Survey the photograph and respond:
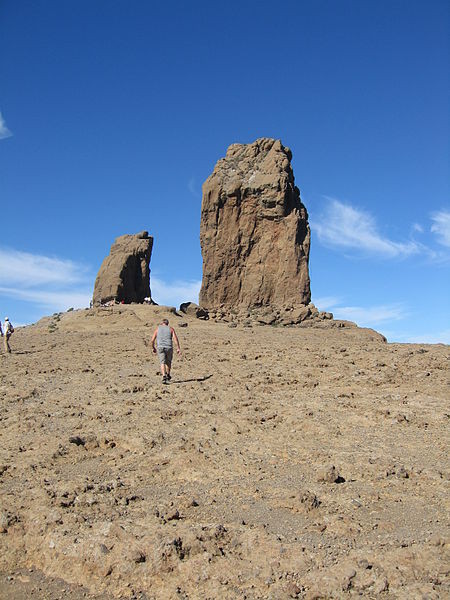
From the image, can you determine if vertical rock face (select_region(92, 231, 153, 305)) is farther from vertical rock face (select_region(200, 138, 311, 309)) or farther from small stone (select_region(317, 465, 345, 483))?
small stone (select_region(317, 465, 345, 483))

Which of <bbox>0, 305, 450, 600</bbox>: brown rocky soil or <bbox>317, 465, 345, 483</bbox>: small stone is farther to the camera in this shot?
<bbox>317, 465, 345, 483</bbox>: small stone

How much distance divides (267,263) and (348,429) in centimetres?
2143

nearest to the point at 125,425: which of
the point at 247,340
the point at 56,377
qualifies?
the point at 56,377

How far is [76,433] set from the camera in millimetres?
7992

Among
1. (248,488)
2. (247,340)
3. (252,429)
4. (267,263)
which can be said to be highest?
(267,263)

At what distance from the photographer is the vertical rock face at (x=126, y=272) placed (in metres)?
34.8

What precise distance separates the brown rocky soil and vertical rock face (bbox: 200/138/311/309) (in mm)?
16286

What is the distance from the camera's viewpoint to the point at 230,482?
610cm

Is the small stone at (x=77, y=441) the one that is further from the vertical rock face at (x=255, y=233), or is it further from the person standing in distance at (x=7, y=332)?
the vertical rock face at (x=255, y=233)

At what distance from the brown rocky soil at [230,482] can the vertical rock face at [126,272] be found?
22.6 meters

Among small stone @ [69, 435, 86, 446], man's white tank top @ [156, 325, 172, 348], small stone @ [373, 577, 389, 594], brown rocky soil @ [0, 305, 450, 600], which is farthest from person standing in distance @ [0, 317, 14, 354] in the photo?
small stone @ [373, 577, 389, 594]

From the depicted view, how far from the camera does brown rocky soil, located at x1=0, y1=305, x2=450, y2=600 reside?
4.29 meters

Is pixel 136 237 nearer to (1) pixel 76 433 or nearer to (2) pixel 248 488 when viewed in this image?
(1) pixel 76 433

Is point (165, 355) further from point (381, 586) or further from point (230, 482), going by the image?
point (381, 586)
